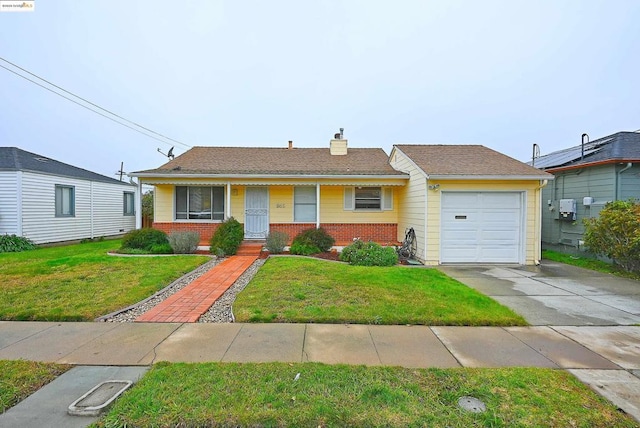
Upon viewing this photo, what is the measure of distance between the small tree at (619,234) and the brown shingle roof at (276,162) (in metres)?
6.00

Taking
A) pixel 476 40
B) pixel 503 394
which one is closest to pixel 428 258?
pixel 503 394

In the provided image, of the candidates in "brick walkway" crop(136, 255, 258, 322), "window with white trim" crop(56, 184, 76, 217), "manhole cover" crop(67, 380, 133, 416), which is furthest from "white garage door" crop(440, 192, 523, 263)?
"window with white trim" crop(56, 184, 76, 217)

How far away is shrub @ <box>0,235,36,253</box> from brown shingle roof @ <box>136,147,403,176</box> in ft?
18.2

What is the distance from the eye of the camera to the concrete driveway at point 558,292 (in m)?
5.17

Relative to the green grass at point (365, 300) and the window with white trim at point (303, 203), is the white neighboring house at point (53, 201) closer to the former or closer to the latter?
the window with white trim at point (303, 203)

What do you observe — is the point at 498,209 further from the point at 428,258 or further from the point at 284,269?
the point at 284,269

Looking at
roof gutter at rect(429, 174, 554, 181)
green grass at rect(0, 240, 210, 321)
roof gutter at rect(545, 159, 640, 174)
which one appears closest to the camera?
green grass at rect(0, 240, 210, 321)

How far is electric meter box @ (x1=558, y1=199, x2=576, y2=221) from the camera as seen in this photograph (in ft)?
35.7

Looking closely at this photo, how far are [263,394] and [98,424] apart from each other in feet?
4.10

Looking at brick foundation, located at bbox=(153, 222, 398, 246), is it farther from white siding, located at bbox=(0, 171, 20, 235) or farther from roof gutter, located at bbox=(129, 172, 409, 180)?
white siding, located at bbox=(0, 171, 20, 235)

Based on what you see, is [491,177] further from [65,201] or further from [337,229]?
[65,201]

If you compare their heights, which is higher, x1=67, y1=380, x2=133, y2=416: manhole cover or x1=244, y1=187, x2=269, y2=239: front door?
x1=244, y1=187, x2=269, y2=239: front door

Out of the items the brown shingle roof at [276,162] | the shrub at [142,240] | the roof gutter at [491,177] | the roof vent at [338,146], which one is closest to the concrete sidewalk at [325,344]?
the roof gutter at [491,177]

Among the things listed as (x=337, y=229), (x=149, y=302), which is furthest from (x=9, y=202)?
(x=337, y=229)
